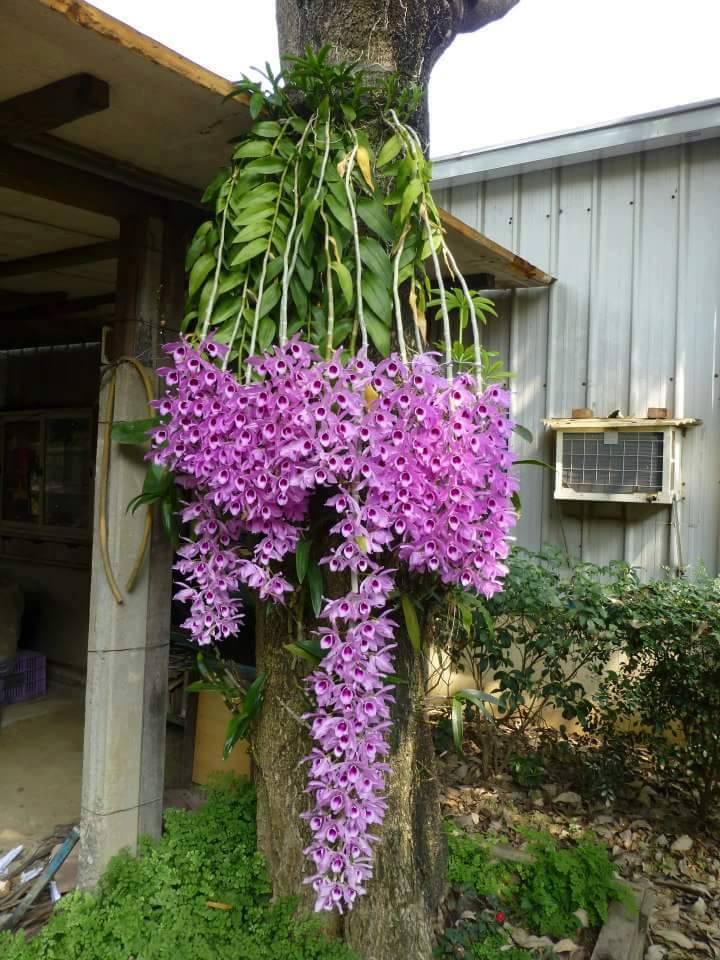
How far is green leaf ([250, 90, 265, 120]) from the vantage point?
74.6 inches

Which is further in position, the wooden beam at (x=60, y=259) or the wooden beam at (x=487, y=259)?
the wooden beam at (x=60, y=259)

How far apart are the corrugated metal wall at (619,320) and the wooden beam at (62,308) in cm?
236

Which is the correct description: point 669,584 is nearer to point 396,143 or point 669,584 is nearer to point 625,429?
point 625,429

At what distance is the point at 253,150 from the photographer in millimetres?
1938

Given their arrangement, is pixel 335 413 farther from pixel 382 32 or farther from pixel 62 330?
pixel 62 330

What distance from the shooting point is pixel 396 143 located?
1974mm

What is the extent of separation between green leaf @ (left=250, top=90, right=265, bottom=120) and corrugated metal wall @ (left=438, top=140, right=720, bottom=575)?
284cm

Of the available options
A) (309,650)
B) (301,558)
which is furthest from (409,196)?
(309,650)

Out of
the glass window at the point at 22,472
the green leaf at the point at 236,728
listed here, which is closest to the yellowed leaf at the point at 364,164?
the green leaf at the point at 236,728

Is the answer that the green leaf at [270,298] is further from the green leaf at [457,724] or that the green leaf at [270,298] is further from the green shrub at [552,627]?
the green shrub at [552,627]

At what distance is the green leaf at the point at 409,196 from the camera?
1.86 m

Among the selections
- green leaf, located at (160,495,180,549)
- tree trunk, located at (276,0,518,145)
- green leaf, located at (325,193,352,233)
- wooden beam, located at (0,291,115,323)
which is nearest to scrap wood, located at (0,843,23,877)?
green leaf, located at (160,495,180,549)

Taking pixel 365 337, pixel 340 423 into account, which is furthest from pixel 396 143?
pixel 340 423

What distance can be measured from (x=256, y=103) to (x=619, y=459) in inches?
112
